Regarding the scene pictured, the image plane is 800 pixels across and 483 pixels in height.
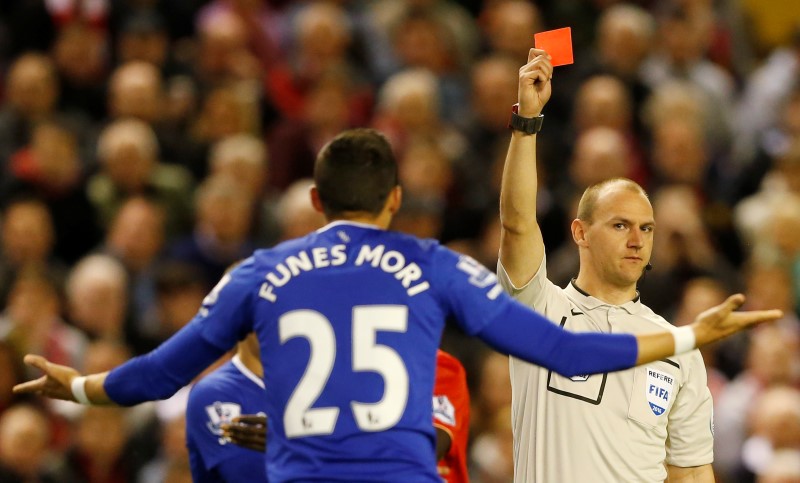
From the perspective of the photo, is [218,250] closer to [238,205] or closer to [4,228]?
[238,205]

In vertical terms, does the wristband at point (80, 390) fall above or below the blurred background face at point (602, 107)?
below

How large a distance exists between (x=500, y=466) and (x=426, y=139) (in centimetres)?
274

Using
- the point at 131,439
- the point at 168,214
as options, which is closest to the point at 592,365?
the point at 131,439

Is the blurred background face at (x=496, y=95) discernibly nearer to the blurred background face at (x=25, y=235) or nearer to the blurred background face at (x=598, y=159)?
the blurred background face at (x=598, y=159)

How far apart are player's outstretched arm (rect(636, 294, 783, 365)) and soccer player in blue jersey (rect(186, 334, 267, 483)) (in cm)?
137

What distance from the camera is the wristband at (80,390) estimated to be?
4.13 m

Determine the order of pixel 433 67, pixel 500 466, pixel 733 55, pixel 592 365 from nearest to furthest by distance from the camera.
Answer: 1. pixel 592 365
2. pixel 500 466
3. pixel 433 67
4. pixel 733 55

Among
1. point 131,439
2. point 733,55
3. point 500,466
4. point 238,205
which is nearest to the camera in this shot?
point 500,466

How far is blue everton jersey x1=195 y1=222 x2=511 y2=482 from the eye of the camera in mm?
3701

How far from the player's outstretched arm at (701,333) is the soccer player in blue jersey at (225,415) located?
1.37 m

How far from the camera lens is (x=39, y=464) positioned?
7.96m

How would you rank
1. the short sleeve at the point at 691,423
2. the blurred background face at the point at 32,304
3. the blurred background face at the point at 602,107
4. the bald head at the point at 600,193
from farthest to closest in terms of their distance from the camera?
the blurred background face at the point at 602,107 < the blurred background face at the point at 32,304 < the bald head at the point at 600,193 < the short sleeve at the point at 691,423

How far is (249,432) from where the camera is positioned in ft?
14.2

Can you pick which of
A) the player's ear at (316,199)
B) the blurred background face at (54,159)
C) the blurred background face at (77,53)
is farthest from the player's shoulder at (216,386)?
the blurred background face at (77,53)
